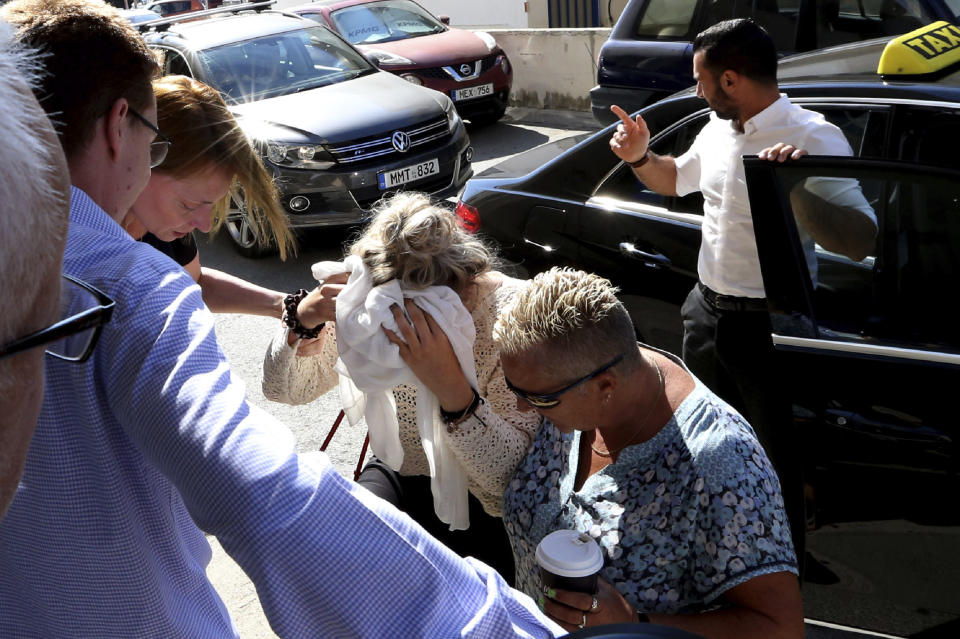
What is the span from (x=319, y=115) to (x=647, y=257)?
446cm

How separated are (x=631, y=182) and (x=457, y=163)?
4.07 meters

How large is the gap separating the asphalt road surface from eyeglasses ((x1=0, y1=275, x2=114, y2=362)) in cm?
110

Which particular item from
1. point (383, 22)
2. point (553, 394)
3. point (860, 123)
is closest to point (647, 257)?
point (860, 123)

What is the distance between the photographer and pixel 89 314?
839 mm

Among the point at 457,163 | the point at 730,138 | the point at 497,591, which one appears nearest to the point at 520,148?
the point at 457,163

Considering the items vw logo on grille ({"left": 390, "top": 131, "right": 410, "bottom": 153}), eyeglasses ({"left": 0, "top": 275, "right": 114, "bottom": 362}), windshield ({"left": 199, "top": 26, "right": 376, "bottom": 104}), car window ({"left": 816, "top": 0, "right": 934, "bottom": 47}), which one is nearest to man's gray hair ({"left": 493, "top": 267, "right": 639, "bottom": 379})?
eyeglasses ({"left": 0, "top": 275, "right": 114, "bottom": 362})

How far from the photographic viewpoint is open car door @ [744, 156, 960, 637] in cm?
251

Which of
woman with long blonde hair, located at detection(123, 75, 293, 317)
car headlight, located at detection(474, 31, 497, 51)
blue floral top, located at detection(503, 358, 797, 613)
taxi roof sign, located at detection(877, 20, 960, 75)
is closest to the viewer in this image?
blue floral top, located at detection(503, 358, 797, 613)

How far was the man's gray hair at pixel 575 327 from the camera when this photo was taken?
1.93 metres

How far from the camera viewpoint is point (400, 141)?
761cm

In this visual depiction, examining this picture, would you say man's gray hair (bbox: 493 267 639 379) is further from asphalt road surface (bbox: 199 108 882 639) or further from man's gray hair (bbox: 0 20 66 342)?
man's gray hair (bbox: 0 20 66 342)

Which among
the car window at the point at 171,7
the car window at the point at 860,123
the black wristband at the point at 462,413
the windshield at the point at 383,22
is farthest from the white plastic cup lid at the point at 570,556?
the car window at the point at 171,7

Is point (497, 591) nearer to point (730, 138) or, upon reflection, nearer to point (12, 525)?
point (12, 525)

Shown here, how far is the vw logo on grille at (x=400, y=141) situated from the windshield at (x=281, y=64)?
1068 millimetres
